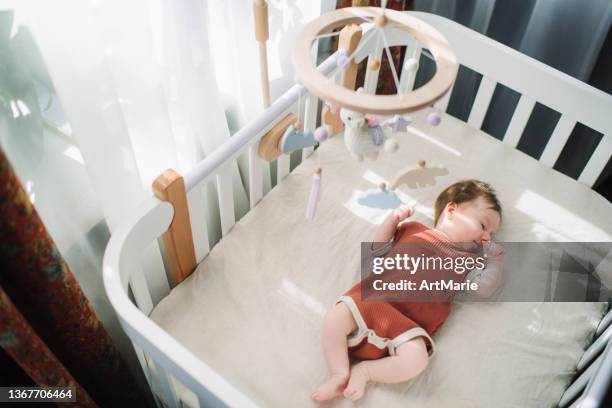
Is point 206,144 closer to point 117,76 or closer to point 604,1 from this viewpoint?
point 117,76

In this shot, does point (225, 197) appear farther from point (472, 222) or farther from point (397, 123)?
point (472, 222)

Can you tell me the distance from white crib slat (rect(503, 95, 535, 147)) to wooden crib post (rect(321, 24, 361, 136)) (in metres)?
0.45

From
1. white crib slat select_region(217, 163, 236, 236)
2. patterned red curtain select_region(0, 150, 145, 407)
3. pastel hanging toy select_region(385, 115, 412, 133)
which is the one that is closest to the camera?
patterned red curtain select_region(0, 150, 145, 407)

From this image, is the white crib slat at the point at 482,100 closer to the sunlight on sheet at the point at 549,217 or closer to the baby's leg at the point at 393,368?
the sunlight on sheet at the point at 549,217

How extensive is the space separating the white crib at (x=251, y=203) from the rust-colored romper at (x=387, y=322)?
304mm

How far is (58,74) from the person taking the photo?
2.78ft

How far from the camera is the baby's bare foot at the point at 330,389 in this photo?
42.3 inches

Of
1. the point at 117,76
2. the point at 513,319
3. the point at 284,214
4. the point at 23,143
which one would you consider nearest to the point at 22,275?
the point at 23,143

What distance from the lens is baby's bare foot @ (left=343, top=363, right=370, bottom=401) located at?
42.8 inches

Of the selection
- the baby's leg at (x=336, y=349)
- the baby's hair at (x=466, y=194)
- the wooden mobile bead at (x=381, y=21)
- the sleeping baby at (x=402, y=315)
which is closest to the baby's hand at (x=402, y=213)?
the sleeping baby at (x=402, y=315)

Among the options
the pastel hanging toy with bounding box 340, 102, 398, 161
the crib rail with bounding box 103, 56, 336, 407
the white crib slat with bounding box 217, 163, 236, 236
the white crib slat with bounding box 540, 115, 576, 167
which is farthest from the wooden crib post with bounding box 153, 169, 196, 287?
the white crib slat with bounding box 540, 115, 576, 167

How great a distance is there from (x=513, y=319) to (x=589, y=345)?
6.9 inches

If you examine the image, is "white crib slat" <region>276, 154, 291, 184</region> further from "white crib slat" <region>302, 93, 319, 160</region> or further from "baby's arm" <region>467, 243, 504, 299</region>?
"baby's arm" <region>467, 243, 504, 299</region>

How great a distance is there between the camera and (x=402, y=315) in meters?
1.21
